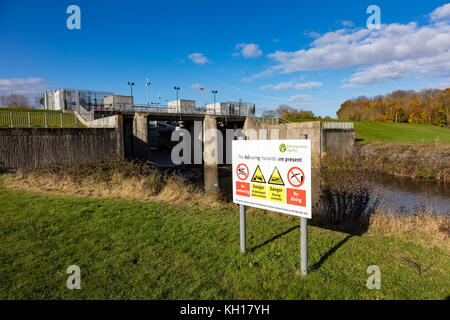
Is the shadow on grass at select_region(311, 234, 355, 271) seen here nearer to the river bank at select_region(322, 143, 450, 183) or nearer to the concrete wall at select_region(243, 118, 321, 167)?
the river bank at select_region(322, 143, 450, 183)

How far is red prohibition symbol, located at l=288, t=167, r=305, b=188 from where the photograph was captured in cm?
417

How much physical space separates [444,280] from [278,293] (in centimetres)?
256

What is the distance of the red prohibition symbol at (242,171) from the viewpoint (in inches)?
198

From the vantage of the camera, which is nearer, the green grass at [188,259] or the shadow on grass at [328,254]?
the green grass at [188,259]

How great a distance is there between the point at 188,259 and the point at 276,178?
2.03m

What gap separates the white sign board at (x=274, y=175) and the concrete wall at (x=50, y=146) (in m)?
13.8

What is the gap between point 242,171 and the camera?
509cm

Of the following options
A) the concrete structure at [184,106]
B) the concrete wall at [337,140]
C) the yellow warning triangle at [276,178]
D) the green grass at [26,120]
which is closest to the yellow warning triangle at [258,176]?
the yellow warning triangle at [276,178]

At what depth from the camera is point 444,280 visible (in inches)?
163

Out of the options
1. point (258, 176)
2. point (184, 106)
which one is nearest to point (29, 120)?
point (258, 176)

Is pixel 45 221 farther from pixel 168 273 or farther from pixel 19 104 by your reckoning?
pixel 19 104

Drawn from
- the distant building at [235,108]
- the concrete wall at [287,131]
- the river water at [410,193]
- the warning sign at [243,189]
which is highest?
the distant building at [235,108]

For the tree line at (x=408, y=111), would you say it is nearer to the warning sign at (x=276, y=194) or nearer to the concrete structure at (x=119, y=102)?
the concrete structure at (x=119, y=102)

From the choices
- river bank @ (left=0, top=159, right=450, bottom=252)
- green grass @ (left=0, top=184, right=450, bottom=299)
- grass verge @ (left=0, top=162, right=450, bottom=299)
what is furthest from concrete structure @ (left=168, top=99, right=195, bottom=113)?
green grass @ (left=0, top=184, right=450, bottom=299)
